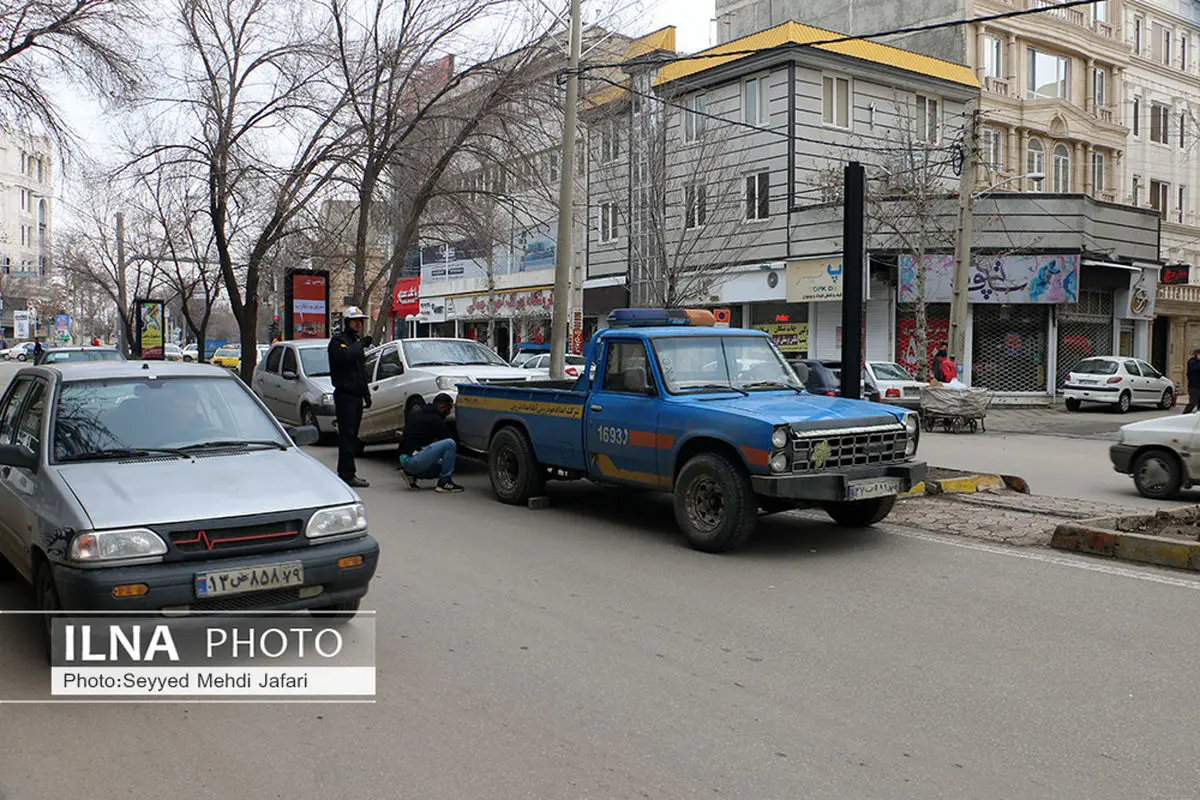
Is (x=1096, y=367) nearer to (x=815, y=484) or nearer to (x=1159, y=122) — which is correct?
(x=1159, y=122)

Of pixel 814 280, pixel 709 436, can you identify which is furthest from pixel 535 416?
pixel 814 280

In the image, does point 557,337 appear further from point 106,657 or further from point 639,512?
point 106,657

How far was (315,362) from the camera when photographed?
17.4 meters

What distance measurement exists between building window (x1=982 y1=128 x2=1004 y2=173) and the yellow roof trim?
167 cm

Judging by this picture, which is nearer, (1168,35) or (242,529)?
(242,529)

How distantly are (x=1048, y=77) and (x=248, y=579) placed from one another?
130 ft

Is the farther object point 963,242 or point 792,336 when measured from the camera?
point 792,336

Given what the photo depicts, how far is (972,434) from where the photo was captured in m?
22.6

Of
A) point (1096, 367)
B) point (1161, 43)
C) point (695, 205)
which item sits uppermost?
point (1161, 43)

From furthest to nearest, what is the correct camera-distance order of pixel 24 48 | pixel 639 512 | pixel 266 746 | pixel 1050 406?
pixel 1050 406 < pixel 24 48 < pixel 639 512 < pixel 266 746

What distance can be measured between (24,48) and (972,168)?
743 inches

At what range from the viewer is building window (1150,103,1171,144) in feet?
144

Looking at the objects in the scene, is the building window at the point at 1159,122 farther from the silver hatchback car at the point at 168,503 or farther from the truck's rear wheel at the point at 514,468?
the silver hatchback car at the point at 168,503

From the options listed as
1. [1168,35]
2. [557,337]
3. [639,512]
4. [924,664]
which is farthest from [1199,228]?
[924,664]
